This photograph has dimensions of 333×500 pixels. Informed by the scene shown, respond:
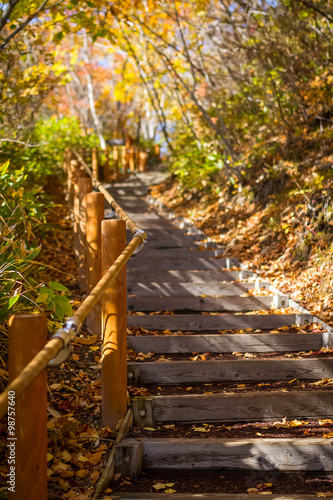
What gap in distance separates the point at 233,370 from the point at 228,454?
1.01 meters

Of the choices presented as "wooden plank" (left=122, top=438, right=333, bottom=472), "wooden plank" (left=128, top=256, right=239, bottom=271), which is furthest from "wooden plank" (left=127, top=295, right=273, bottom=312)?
"wooden plank" (left=122, top=438, right=333, bottom=472)

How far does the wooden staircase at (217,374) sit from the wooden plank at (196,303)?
0.01 meters

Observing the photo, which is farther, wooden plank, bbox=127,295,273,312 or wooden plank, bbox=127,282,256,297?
wooden plank, bbox=127,282,256,297

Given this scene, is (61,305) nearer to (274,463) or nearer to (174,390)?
(174,390)

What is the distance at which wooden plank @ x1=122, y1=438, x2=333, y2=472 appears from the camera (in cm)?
291

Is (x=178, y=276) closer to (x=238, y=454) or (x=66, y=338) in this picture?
(x=238, y=454)

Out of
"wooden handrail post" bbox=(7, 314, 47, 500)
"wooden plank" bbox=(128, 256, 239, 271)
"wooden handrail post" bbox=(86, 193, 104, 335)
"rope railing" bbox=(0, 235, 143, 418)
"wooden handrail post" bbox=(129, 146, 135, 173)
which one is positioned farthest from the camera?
"wooden handrail post" bbox=(129, 146, 135, 173)

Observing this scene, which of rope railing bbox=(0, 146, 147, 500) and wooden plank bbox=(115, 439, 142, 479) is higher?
rope railing bbox=(0, 146, 147, 500)

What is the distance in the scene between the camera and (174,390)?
3.82 meters

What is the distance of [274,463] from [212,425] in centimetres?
58

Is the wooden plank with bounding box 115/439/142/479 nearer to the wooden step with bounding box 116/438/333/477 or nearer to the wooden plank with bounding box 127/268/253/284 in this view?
the wooden step with bounding box 116/438/333/477

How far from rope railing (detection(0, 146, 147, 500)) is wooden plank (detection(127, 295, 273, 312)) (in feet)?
2.94

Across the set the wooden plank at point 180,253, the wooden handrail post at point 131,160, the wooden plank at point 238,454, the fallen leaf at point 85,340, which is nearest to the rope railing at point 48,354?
the wooden plank at point 238,454

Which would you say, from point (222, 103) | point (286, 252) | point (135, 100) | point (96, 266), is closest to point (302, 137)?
point (286, 252)
